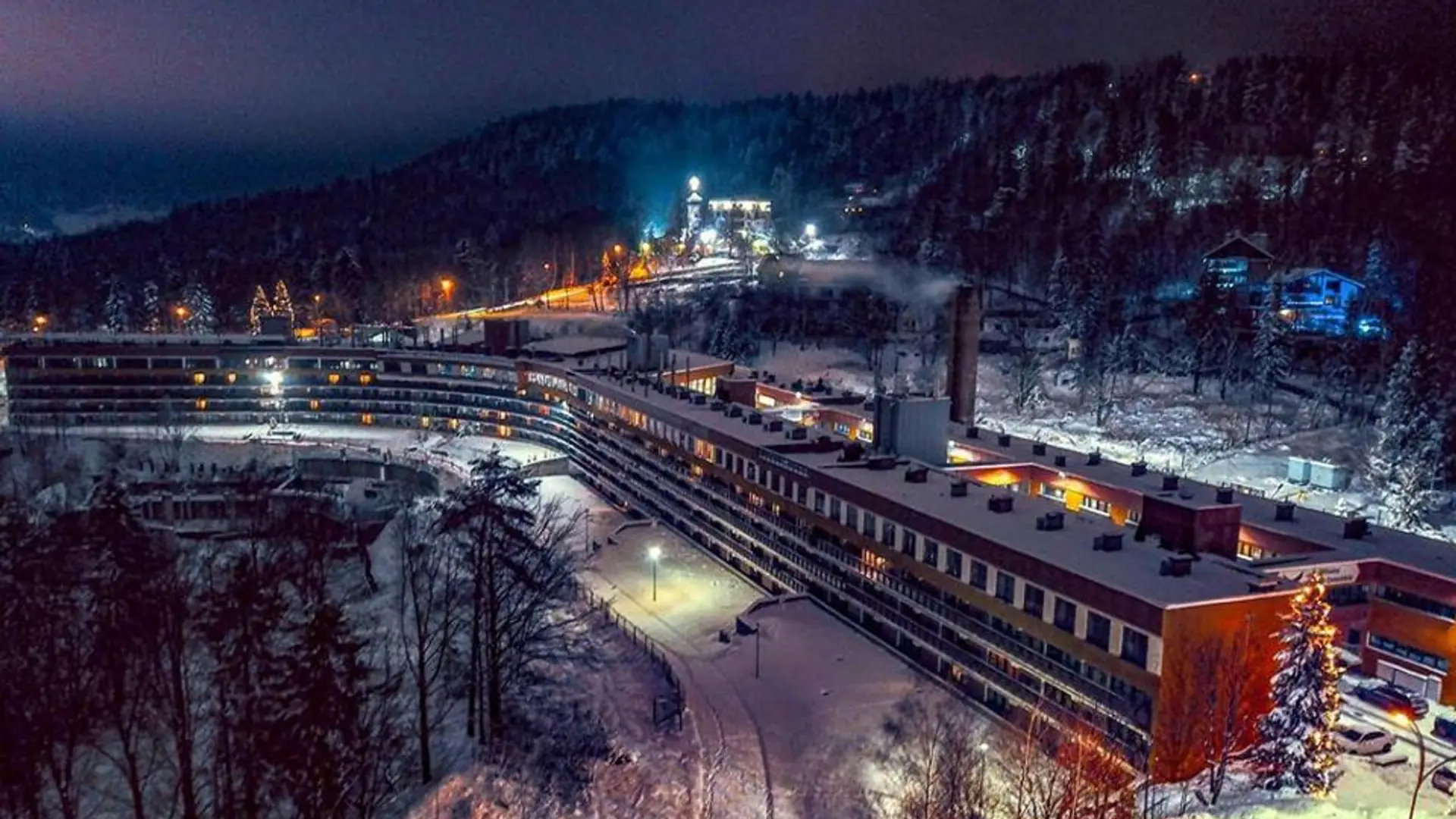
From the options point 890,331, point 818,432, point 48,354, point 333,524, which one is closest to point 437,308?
point 48,354

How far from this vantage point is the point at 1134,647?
30.3 meters

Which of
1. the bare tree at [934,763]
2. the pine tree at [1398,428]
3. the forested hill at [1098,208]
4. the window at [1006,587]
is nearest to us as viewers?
the bare tree at [934,763]

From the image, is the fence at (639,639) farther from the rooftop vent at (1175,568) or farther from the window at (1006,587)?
the rooftop vent at (1175,568)

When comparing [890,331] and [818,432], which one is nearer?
[818,432]

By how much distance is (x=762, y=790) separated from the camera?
32.8 metres

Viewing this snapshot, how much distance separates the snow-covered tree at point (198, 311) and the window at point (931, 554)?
114908 millimetres

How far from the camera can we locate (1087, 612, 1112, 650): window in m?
31.2

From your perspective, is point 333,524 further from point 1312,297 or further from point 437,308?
point 1312,297

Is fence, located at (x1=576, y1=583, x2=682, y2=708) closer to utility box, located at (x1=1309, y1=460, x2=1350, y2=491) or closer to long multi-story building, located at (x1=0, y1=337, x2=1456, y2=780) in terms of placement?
long multi-story building, located at (x1=0, y1=337, x2=1456, y2=780)

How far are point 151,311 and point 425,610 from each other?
101 m

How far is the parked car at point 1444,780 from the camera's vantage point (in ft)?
99.3

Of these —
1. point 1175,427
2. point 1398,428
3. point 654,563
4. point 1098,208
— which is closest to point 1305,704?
point 654,563

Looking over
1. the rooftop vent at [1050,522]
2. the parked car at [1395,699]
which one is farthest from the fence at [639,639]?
the parked car at [1395,699]

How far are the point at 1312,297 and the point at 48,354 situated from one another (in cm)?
12291
